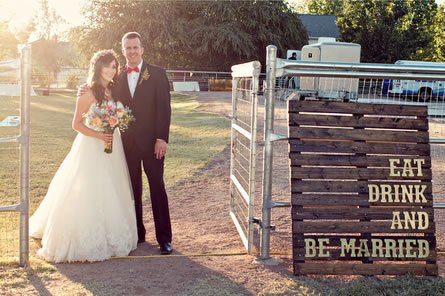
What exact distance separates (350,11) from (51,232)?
48.0m

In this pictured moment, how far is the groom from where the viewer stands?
539 centimetres

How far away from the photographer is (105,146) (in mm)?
5375

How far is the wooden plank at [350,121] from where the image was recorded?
4816 millimetres

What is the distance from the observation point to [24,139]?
15.5ft

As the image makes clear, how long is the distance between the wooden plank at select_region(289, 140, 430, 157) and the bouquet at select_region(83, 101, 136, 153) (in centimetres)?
162

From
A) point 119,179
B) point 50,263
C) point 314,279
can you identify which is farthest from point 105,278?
point 314,279

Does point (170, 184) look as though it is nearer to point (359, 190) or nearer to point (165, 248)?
point (165, 248)


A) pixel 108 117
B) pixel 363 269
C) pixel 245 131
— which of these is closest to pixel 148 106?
pixel 108 117

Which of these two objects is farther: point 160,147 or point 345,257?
point 160,147

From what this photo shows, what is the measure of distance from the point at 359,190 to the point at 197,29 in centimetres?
4186

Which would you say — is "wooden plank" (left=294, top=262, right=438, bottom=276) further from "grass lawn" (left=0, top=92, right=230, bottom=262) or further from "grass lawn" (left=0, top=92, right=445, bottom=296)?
"grass lawn" (left=0, top=92, right=230, bottom=262)

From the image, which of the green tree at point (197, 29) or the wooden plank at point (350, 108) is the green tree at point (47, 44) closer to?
the green tree at point (197, 29)

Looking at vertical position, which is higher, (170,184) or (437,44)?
(437,44)

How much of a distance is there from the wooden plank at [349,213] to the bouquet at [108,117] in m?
1.83
